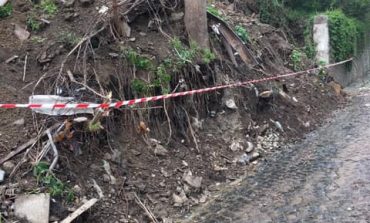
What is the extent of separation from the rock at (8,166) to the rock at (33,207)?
1.49ft

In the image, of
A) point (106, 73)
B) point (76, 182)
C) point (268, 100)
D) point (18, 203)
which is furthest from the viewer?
point (268, 100)

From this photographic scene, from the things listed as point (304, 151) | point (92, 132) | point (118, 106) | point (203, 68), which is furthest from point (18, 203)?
point (304, 151)

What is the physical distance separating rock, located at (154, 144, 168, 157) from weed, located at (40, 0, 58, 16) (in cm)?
286

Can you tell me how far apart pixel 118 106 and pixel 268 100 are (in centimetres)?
433

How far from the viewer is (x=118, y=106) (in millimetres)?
6316

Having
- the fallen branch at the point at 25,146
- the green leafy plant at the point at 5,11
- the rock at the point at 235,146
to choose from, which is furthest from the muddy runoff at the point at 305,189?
the green leafy plant at the point at 5,11

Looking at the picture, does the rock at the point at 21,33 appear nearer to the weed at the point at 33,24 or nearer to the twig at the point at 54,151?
the weed at the point at 33,24

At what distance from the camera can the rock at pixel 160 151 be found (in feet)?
22.8

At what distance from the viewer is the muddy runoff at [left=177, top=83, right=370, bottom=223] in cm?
576

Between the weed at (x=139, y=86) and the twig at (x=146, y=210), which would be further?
Answer: the weed at (x=139, y=86)

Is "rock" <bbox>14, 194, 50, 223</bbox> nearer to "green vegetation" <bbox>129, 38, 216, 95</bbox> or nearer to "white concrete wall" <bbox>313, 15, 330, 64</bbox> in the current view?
"green vegetation" <bbox>129, 38, 216, 95</bbox>

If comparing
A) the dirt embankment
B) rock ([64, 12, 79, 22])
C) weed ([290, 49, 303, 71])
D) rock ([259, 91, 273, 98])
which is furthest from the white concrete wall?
rock ([64, 12, 79, 22])

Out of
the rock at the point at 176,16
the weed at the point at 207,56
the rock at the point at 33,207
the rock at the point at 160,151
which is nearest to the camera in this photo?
the rock at the point at 33,207

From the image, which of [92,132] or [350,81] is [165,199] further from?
[350,81]
